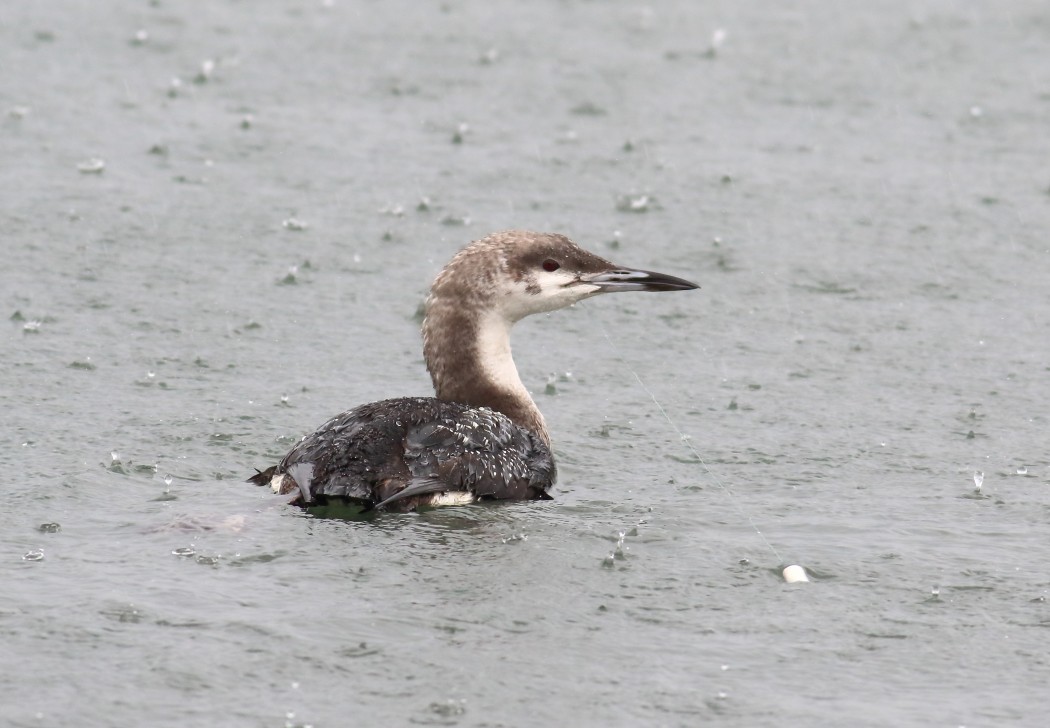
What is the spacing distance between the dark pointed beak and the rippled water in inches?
32.1

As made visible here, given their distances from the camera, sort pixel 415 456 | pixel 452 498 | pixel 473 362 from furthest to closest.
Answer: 1. pixel 473 362
2. pixel 452 498
3. pixel 415 456

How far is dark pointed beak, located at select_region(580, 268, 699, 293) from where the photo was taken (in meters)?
8.61

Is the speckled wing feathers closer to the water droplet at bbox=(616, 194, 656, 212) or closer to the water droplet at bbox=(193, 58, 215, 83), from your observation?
the water droplet at bbox=(616, 194, 656, 212)

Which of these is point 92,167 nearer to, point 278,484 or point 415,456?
point 278,484

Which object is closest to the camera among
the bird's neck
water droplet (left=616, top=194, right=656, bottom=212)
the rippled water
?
the rippled water

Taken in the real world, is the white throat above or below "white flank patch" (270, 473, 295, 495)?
above

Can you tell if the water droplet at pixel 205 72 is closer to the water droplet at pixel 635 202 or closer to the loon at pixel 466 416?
the water droplet at pixel 635 202

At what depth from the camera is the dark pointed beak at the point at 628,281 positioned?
8609 millimetres

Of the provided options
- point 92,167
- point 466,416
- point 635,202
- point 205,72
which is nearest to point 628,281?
point 466,416

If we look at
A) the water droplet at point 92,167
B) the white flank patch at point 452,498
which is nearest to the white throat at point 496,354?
the white flank patch at point 452,498

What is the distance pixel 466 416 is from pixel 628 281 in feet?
4.08

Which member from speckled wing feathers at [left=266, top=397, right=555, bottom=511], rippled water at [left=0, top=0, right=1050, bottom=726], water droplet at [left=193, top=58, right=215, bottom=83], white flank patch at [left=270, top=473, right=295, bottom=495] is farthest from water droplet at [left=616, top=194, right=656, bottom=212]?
white flank patch at [left=270, top=473, right=295, bottom=495]

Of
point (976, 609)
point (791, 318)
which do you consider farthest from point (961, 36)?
point (976, 609)

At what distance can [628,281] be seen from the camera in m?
8.63
